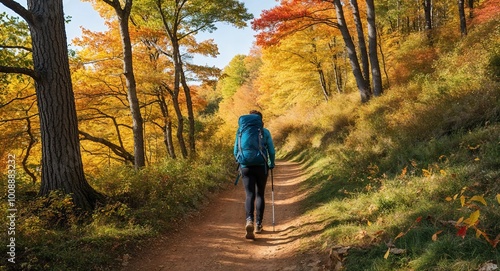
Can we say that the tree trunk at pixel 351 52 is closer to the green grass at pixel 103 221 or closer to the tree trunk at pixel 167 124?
the green grass at pixel 103 221

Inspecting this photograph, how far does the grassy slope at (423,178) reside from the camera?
2.99 metres

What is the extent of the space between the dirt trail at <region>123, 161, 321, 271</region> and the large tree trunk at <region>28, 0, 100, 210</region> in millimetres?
1721

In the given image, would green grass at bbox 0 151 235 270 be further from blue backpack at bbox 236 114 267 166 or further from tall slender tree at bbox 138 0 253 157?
tall slender tree at bbox 138 0 253 157

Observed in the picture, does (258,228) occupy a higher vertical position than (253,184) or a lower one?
lower

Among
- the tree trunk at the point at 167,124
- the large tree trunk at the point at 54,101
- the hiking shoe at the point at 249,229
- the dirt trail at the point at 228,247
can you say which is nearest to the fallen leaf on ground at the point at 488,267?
the dirt trail at the point at 228,247

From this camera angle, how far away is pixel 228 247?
5.18 meters

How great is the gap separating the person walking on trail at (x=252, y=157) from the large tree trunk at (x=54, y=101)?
2920 millimetres

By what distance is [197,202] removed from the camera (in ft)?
25.9

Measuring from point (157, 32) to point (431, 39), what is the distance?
43.1 ft

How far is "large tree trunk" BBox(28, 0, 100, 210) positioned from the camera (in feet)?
17.3

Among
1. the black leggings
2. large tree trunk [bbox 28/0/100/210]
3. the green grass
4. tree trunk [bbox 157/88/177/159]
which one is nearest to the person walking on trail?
the black leggings

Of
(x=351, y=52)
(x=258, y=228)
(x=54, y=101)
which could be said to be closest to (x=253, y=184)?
(x=258, y=228)

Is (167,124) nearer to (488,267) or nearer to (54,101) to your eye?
(54,101)

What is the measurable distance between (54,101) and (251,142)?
3.50 meters
